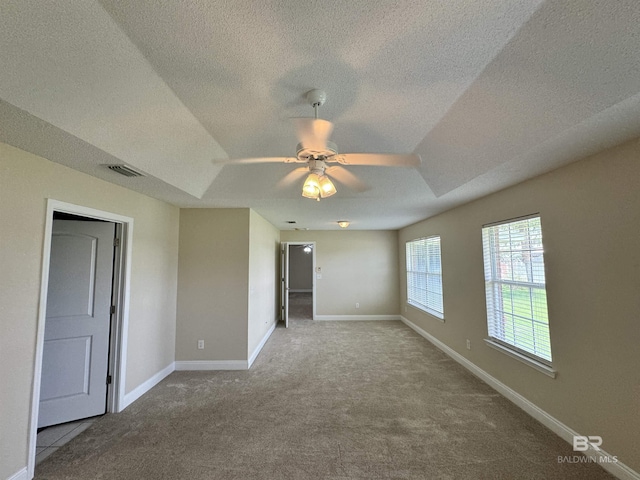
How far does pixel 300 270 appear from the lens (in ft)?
42.0

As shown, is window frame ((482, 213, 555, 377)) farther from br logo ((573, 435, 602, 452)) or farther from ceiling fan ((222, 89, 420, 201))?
ceiling fan ((222, 89, 420, 201))

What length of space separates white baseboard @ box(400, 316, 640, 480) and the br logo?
0.09 feet

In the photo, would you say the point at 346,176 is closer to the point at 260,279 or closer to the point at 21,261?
the point at 21,261

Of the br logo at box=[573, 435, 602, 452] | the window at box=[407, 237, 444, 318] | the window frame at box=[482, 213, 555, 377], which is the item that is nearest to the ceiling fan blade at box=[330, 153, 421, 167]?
the window frame at box=[482, 213, 555, 377]

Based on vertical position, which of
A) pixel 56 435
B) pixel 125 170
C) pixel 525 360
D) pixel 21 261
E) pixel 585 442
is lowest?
pixel 56 435

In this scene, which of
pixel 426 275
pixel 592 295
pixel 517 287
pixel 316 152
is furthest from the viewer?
pixel 426 275

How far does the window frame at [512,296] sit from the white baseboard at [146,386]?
4066 millimetres

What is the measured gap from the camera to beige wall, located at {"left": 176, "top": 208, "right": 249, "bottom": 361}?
3.88 meters

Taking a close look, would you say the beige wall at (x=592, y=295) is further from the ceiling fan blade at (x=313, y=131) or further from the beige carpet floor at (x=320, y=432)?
the ceiling fan blade at (x=313, y=131)

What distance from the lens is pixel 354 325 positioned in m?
6.29

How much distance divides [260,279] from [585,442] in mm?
4218

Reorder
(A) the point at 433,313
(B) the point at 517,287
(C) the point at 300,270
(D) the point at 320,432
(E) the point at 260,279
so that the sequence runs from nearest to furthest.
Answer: (D) the point at 320,432, (B) the point at 517,287, (E) the point at 260,279, (A) the point at 433,313, (C) the point at 300,270

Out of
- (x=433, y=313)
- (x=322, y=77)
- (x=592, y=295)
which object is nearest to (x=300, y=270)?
(x=433, y=313)

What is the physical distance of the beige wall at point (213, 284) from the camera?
3.88 metres
